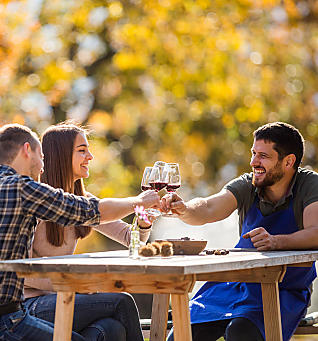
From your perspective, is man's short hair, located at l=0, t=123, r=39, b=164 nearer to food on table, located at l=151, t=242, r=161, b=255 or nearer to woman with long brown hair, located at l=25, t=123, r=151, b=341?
woman with long brown hair, located at l=25, t=123, r=151, b=341

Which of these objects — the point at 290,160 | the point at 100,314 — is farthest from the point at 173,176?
the point at 290,160

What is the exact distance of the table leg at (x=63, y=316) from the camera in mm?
2895

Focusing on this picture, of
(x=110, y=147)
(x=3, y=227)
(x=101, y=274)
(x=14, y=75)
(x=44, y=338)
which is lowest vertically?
(x=44, y=338)

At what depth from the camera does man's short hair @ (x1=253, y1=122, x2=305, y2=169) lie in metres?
4.22

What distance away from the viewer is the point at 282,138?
4.24 m

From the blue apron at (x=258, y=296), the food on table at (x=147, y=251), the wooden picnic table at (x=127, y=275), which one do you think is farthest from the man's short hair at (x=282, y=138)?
the food on table at (x=147, y=251)

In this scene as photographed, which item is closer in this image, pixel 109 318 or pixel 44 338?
pixel 44 338

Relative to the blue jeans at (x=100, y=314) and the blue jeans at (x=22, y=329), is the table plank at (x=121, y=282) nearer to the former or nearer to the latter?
the blue jeans at (x=22, y=329)

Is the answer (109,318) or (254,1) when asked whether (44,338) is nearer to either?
(109,318)

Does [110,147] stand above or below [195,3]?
below

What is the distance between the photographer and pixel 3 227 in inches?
118

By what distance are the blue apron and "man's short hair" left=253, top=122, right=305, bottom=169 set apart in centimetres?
34

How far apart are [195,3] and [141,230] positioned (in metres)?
8.65

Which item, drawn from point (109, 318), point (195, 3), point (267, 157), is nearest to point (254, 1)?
point (195, 3)
